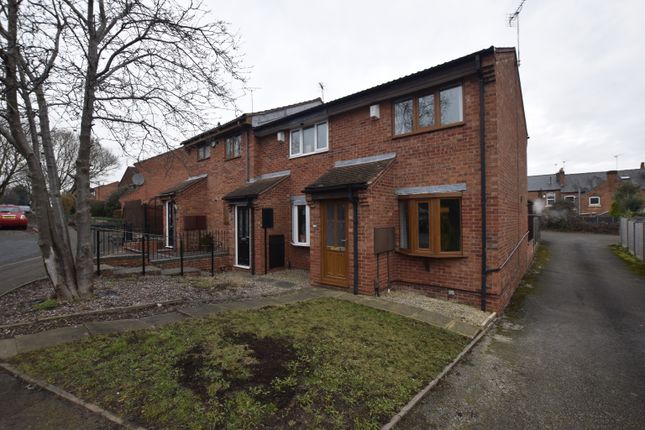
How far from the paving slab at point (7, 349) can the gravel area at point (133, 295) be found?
0.35 metres

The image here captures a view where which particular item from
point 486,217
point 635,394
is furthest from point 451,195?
point 635,394

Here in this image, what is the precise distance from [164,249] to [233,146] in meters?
5.17

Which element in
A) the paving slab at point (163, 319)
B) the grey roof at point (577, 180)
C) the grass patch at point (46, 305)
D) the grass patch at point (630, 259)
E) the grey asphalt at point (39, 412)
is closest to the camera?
the grey asphalt at point (39, 412)

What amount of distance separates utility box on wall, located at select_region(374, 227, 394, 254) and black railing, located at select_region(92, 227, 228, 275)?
213 inches

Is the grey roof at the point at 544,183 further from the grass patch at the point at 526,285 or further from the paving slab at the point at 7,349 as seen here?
the paving slab at the point at 7,349

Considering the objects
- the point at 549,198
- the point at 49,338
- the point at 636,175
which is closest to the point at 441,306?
the point at 49,338

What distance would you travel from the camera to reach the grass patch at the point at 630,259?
1225cm

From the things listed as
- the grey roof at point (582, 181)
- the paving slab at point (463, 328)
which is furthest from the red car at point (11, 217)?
the grey roof at point (582, 181)

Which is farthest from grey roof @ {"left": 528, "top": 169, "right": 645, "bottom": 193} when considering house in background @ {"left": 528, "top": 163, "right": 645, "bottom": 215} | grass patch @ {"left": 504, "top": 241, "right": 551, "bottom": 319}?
grass patch @ {"left": 504, "top": 241, "right": 551, "bottom": 319}

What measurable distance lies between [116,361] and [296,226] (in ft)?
24.2

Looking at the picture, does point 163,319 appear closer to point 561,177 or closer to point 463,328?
point 463,328

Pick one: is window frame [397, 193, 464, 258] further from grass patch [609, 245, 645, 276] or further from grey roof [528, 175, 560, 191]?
grey roof [528, 175, 560, 191]

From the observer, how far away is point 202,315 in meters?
5.53

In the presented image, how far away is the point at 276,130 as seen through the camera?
1141 centimetres
